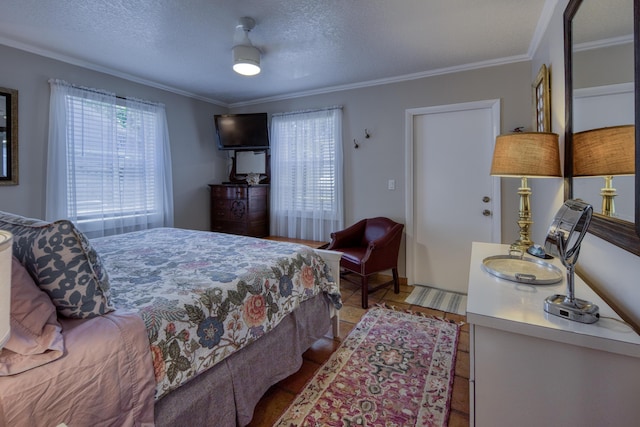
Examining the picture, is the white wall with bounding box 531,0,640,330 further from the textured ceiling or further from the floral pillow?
the floral pillow

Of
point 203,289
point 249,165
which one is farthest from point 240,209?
point 203,289

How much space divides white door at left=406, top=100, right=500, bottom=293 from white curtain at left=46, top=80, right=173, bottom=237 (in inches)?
115

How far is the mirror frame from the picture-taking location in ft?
2.85

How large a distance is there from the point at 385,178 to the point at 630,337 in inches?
112

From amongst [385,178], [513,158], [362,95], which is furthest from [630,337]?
[362,95]

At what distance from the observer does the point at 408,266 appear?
3518mm

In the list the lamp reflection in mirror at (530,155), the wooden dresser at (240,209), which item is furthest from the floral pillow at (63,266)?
the wooden dresser at (240,209)

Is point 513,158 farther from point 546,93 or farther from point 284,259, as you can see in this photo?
point 284,259

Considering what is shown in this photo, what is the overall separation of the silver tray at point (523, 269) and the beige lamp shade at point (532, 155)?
445mm

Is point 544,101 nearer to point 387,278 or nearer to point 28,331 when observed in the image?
point 387,278

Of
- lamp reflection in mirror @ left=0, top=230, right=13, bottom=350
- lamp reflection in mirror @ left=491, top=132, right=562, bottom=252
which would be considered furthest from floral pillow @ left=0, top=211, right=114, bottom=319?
lamp reflection in mirror @ left=491, top=132, right=562, bottom=252

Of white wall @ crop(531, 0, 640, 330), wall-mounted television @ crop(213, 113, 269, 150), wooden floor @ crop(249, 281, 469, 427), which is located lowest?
wooden floor @ crop(249, 281, 469, 427)

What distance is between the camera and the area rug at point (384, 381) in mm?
1577

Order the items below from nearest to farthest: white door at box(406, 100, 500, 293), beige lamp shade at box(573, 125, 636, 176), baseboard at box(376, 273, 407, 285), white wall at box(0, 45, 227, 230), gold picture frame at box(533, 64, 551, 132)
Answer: beige lamp shade at box(573, 125, 636, 176), gold picture frame at box(533, 64, 551, 132), white wall at box(0, 45, 227, 230), white door at box(406, 100, 500, 293), baseboard at box(376, 273, 407, 285)
